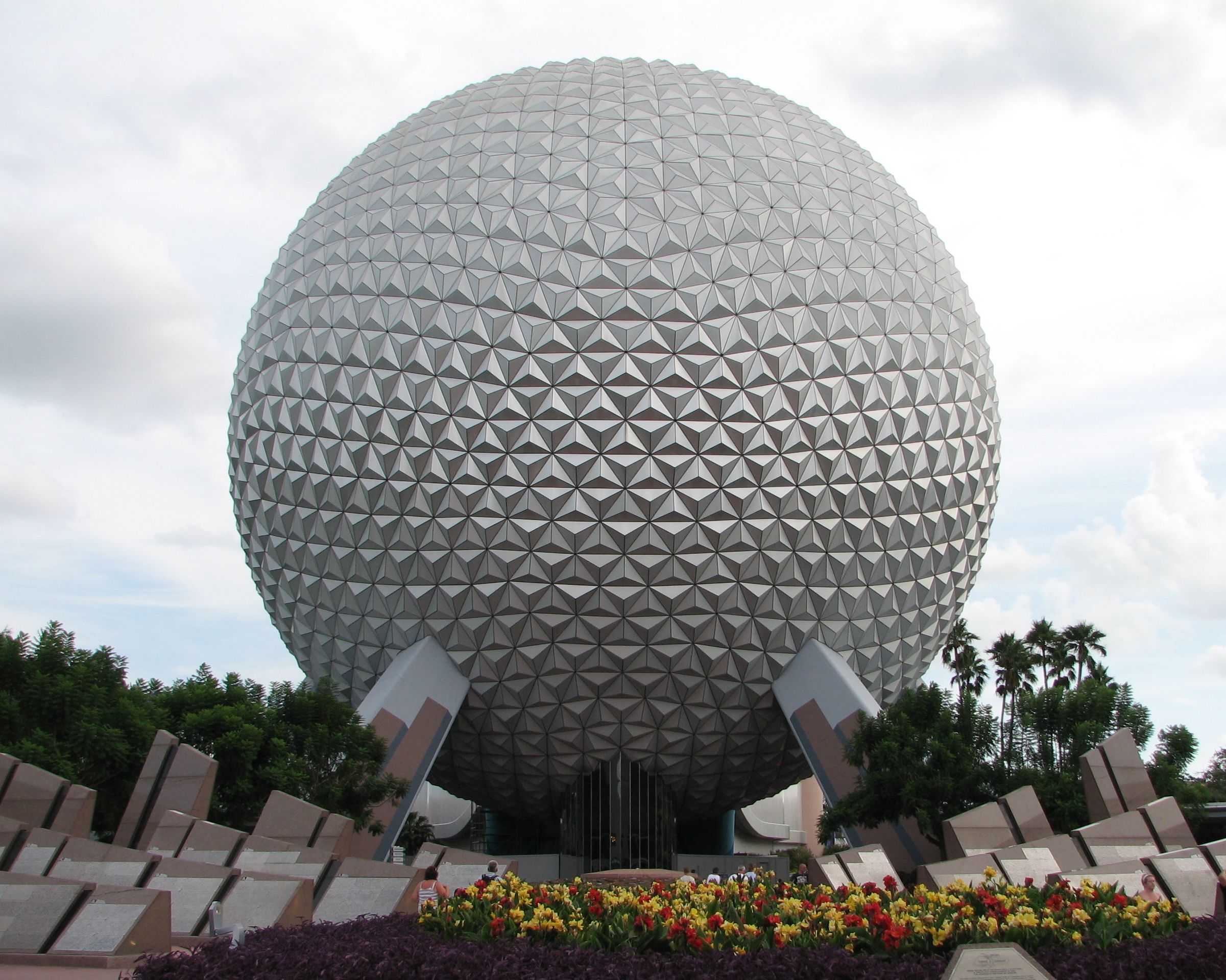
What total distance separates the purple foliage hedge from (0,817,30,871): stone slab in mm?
5645

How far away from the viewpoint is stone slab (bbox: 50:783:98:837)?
1458 centimetres

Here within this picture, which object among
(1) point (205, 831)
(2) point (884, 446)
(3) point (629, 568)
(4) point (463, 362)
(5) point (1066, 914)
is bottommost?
(5) point (1066, 914)

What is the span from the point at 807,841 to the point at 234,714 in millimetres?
31068

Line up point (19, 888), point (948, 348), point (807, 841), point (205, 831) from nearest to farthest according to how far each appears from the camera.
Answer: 1. point (19, 888)
2. point (205, 831)
3. point (948, 348)
4. point (807, 841)

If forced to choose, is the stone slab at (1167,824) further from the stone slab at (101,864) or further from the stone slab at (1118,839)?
the stone slab at (101,864)

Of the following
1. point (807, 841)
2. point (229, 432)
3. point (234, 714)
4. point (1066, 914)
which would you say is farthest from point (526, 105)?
point (807, 841)

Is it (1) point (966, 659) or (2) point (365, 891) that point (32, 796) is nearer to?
(2) point (365, 891)

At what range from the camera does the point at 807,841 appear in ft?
144

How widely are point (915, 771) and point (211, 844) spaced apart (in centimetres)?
1312

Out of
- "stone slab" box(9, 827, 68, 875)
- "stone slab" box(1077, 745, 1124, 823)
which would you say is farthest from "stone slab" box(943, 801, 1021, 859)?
"stone slab" box(9, 827, 68, 875)

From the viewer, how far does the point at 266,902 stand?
34.4ft

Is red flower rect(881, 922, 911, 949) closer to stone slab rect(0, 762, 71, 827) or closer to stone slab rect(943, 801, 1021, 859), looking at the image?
stone slab rect(943, 801, 1021, 859)

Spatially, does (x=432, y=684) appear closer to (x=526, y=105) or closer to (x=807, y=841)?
(x=526, y=105)

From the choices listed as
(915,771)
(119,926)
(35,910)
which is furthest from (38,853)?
(915,771)
